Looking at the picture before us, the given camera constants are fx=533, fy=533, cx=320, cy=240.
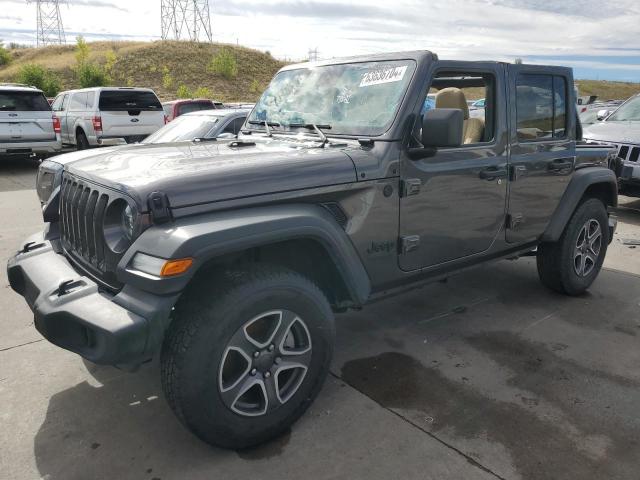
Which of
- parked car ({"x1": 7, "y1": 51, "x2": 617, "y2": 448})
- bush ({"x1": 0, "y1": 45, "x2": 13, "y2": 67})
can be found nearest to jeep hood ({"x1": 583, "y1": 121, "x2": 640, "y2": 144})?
parked car ({"x1": 7, "y1": 51, "x2": 617, "y2": 448})

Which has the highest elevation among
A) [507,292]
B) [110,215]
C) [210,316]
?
[110,215]

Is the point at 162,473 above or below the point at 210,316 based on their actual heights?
below

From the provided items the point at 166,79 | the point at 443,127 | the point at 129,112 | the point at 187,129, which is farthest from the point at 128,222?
the point at 166,79

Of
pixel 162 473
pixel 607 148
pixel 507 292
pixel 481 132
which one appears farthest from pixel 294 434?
pixel 607 148

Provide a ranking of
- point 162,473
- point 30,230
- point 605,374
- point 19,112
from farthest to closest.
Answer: point 19,112 < point 30,230 < point 605,374 < point 162,473

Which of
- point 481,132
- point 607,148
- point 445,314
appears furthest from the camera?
point 607,148

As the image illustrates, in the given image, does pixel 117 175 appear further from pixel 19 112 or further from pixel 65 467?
pixel 19 112

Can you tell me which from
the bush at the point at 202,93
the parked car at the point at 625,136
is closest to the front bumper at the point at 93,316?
the parked car at the point at 625,136

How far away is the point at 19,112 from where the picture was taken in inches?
471

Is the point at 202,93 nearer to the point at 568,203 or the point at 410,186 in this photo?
the point at 568,203

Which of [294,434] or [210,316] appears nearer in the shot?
[210,316]

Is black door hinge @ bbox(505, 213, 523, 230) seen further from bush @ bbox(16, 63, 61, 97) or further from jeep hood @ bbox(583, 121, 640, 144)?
bush @ bbox(16, 63, 61, 97)

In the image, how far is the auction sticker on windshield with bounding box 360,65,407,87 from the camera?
10.5 ft

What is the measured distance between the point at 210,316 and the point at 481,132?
7.88 feet
